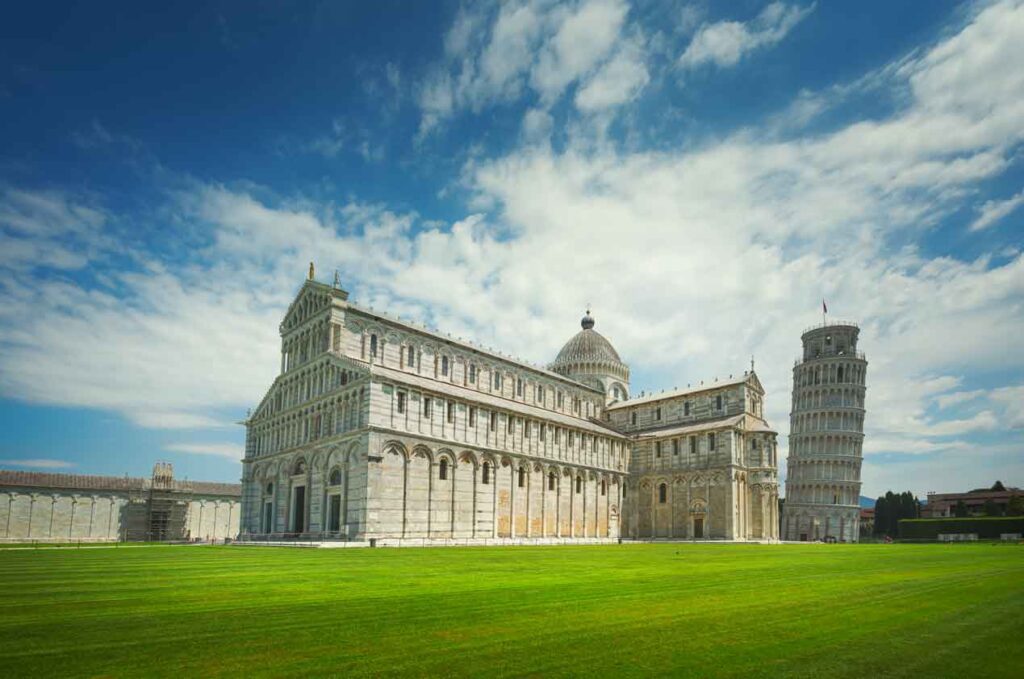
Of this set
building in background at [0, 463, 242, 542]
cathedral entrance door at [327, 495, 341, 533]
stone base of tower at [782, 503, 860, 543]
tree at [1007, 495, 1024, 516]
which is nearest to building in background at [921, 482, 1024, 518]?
tree at [1007, 495, 1024, 516]

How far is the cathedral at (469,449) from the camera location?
48656mm

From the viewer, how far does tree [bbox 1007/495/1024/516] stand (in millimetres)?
89062

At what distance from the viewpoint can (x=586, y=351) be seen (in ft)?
297

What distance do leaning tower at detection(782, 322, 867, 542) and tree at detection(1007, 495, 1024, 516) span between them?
60.9 feet

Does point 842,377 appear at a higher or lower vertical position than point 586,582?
higher

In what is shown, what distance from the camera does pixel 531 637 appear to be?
29.9 ft

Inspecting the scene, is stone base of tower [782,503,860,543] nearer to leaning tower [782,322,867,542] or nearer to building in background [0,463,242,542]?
leaning tower [782,322,867,542]

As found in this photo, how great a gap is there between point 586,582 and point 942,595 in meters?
7.82

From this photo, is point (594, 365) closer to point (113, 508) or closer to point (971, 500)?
point (113, 508)

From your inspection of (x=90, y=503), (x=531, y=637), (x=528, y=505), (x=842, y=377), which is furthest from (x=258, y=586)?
(x=842, y=377)

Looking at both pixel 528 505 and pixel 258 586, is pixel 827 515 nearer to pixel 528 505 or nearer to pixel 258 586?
pixel 528 505

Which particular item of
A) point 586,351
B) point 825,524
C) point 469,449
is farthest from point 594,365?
point 825,524

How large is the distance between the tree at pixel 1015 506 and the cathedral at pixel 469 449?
1752 inches

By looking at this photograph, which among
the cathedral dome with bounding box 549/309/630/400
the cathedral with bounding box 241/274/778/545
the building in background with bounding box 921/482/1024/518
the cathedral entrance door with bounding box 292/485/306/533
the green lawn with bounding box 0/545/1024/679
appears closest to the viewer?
the green lawn with bounding box 0/545/1024/679
